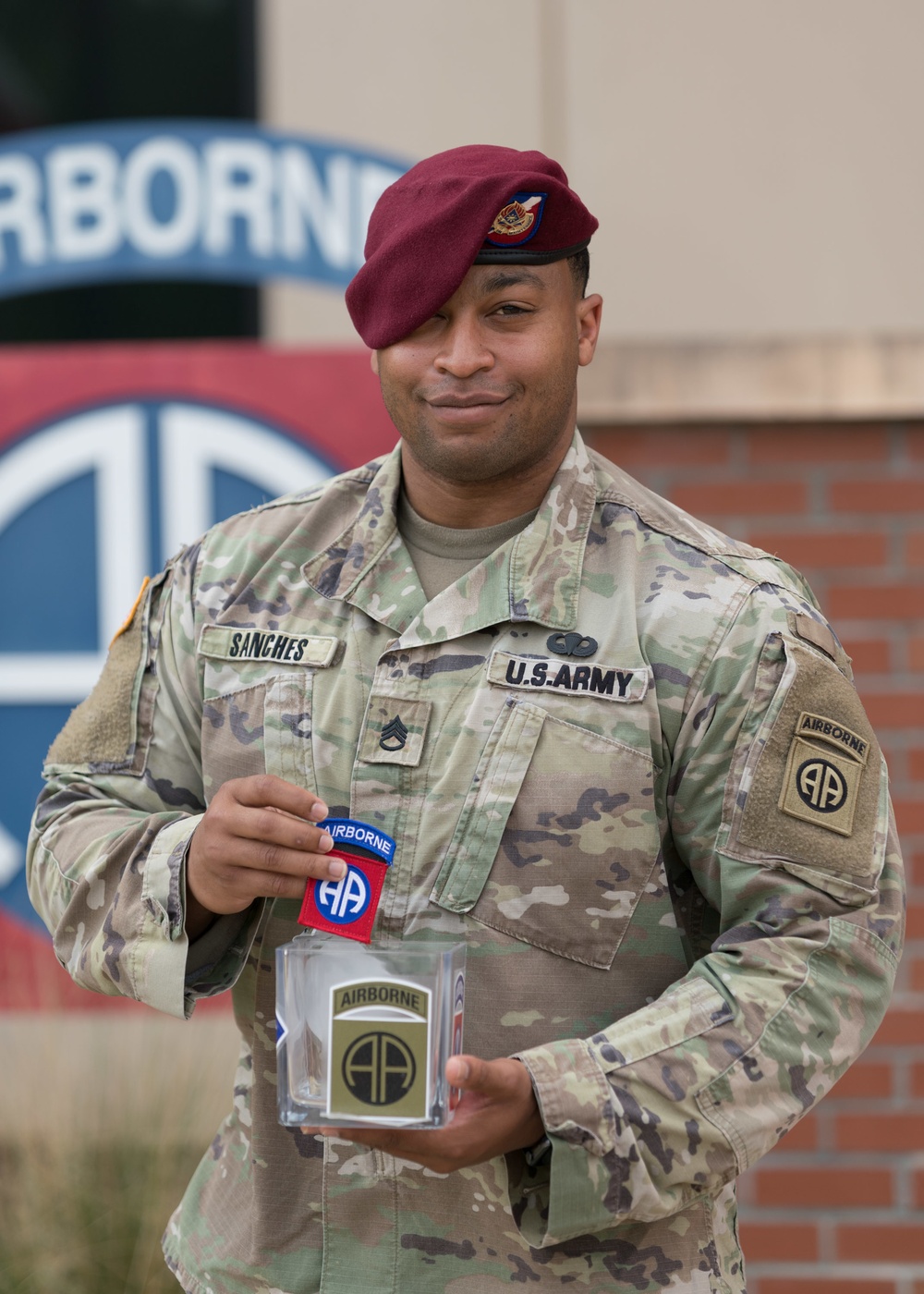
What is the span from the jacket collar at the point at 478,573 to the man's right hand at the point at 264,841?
0.28 meters

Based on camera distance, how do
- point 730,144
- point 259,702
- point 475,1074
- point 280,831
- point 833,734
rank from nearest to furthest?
1. point 475,1074
2. point 280,831
3. point 833,734
4. point 259,702
5. point 730,144

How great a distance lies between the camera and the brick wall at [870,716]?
10.6ft

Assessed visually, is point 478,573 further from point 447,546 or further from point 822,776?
point 822,776

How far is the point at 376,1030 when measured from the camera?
141 cm

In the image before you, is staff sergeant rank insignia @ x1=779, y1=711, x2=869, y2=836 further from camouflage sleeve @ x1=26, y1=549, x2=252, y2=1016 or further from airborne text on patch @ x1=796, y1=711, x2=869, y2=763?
camouflage sleeve @ x1=26, y1=549, x2=252, y2=1016

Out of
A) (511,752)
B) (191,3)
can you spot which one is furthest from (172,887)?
(191,3)

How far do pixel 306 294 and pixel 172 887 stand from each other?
2359 millimetres

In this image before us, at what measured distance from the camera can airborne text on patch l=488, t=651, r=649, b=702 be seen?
1.64 m

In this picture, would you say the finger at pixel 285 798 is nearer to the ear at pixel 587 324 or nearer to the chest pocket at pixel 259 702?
the chest pocket at pixel 259 702

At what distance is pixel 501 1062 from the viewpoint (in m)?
1.43

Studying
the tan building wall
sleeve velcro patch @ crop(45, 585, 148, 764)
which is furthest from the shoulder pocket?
the tan building wall

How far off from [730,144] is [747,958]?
2.40 meters

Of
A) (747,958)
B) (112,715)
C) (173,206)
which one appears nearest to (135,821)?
(112,715)

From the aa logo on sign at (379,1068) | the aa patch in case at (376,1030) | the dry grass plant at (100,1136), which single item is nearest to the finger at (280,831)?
the aa patch in case at (376,1030)
